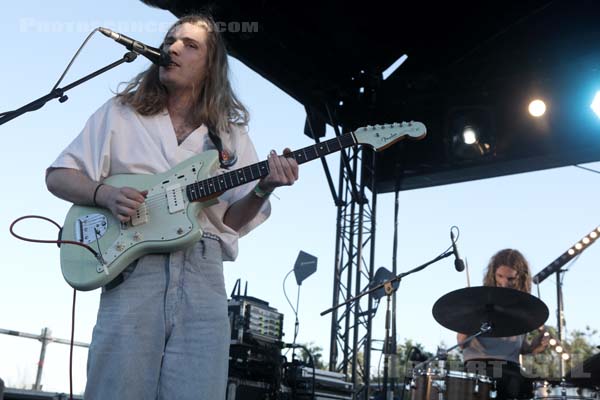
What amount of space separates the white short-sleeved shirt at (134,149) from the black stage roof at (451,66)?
14.6 ft

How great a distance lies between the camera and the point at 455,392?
4969 millimetres

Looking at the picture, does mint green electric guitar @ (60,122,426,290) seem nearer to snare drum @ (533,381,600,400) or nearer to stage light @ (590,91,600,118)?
snare drum @ (533,381,600,400)

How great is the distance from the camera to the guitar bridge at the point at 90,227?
2.14 meters

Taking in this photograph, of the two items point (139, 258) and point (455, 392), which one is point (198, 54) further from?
point (455, 392)

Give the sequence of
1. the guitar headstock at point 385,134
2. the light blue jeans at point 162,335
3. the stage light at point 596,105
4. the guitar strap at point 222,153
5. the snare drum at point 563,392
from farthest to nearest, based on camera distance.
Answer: the stage light at point 596,105 < the snare drum at point 563,392 < the guitar headstock at point 385,134 < the guitar strap at point 222,153 < the light blue jeans at point 162,335

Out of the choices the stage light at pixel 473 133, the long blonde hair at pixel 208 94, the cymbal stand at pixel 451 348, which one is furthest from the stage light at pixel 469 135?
the long blonde hair at pixel 208 94

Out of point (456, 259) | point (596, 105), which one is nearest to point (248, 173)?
point (456, 259)

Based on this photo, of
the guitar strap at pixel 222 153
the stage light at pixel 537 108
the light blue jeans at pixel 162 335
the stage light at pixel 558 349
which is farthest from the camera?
the stage light at pixel 537 108

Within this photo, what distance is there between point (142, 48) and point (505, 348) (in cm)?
413

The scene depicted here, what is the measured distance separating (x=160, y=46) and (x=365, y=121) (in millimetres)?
5562

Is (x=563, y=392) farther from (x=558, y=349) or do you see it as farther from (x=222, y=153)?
(x=222, y=153)

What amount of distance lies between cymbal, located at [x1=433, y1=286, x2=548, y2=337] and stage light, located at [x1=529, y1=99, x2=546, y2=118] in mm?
3177

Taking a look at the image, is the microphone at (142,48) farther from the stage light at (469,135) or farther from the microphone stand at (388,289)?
the stage light at (469,135)

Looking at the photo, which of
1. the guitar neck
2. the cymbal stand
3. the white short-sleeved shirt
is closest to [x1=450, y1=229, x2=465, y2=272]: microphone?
the cymbal stand
